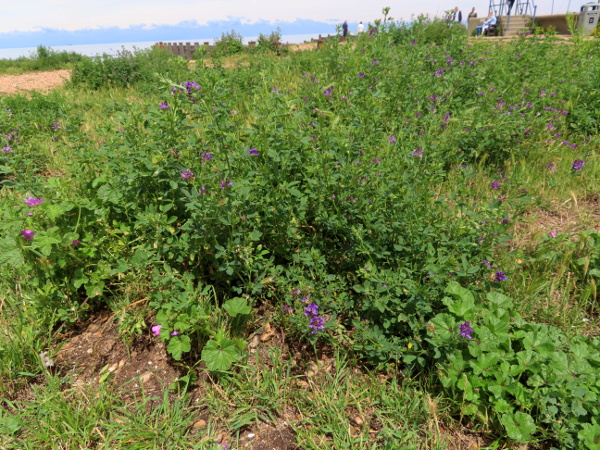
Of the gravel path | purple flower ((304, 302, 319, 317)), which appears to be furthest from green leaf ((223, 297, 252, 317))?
the gravel path

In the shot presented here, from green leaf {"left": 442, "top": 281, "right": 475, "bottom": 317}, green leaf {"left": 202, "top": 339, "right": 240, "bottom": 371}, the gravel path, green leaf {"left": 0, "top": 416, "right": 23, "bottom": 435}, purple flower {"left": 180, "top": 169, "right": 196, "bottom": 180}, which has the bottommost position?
green leaf {"left": 0, "top": 416, "right": 23, "bottom": 435}

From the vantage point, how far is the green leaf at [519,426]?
1.63m

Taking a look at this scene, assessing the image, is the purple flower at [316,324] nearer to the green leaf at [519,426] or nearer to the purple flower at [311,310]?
the purple flower at [311,310]

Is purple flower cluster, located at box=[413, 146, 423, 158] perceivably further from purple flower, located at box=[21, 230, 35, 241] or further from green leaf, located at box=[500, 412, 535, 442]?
purple flower, located at box=[21, 230, 35, 241]

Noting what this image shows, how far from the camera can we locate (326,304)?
209 cm

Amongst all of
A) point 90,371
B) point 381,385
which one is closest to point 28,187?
point 90,371

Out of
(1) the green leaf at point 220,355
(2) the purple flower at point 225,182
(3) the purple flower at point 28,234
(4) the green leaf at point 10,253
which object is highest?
(2) the purple flower at point 225,182

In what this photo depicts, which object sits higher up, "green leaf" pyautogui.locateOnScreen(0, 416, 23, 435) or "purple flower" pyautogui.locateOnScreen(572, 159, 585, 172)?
"purple flower" pyautogui.locateOnScreen(572, 159, 585, 172)

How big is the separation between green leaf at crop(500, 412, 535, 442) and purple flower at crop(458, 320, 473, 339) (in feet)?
1.26

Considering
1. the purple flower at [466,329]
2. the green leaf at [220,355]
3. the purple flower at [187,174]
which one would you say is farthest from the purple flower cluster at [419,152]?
the green leaf at [220,355]

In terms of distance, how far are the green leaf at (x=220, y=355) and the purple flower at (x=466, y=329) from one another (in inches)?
45.2

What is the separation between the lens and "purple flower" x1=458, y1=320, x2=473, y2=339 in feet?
5.73

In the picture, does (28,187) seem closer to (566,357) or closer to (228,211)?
(228,211)

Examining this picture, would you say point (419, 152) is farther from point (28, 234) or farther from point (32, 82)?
point (32, 82)
